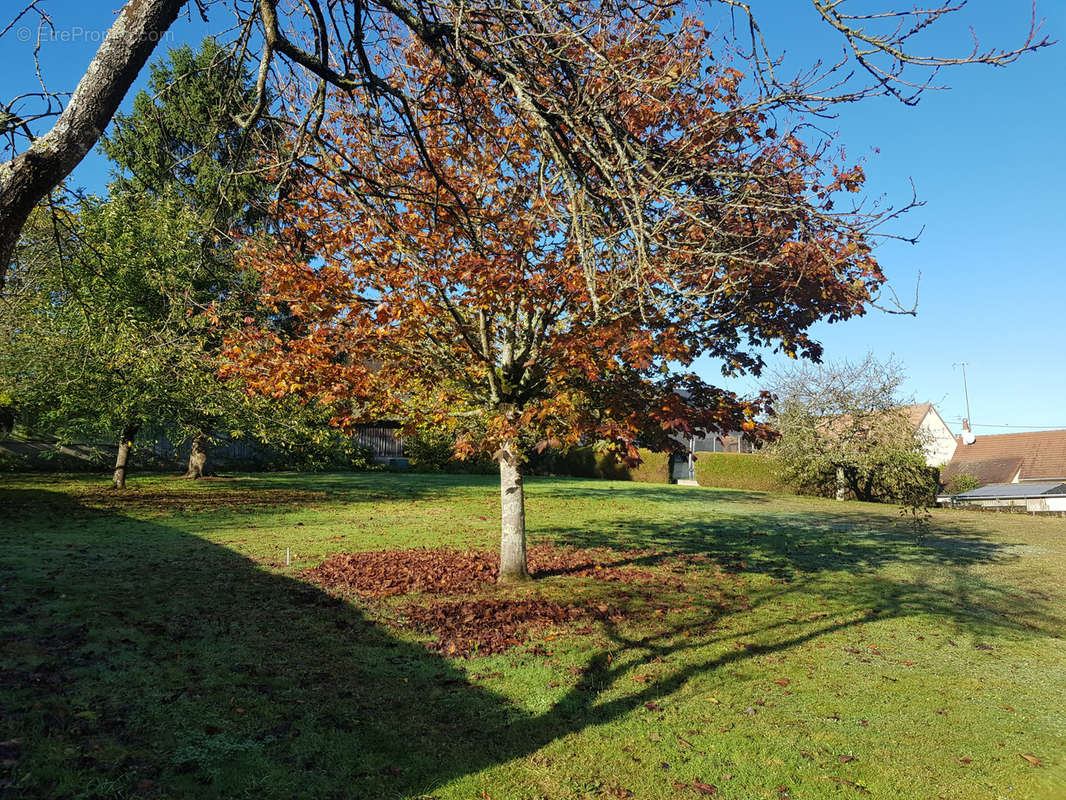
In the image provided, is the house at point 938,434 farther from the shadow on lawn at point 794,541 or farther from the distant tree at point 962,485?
the shadow on lawn at point 794,541

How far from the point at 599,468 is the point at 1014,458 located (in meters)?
25.4

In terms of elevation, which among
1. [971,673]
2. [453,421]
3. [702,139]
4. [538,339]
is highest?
[702,139]

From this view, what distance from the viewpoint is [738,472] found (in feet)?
109

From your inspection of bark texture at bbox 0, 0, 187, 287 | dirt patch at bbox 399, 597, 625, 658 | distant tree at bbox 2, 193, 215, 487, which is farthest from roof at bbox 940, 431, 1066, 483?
bark texture at bbox 0, 0, 187, 287

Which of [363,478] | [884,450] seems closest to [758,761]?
[363,478]

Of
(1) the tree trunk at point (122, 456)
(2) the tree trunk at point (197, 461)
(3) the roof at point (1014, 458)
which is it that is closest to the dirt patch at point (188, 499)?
(1) the tree trunk at point (122, 456)

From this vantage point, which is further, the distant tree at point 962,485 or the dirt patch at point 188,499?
the distant tree at point 962,485

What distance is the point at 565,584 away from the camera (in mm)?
9133

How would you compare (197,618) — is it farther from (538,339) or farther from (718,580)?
(718,580)

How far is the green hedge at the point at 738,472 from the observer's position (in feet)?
105

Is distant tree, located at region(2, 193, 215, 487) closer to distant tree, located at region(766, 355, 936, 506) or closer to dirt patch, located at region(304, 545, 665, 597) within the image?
dirt patch, located at region(304, 545, 665, 597)

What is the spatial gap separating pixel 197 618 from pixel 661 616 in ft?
17.0

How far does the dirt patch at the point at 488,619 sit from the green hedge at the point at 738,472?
84.7 ft

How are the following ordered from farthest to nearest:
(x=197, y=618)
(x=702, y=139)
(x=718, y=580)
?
(x=718, y=580) < (x=702, y=139) < (x=197, y=618)
